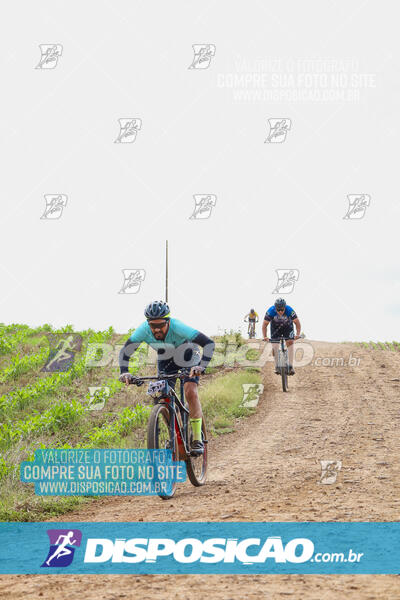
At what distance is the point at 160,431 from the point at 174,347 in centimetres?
113

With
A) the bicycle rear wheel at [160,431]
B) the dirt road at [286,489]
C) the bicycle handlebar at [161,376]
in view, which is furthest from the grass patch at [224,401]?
the bicycle handlebar at [161,376]

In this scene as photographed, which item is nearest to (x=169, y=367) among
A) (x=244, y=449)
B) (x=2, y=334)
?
(x=244, y=449)

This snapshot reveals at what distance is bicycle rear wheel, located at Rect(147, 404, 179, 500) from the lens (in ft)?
22.7

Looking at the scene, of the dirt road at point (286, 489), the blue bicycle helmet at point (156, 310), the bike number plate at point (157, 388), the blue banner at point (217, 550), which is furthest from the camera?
the blue bicycle helmet at point (156, 310)

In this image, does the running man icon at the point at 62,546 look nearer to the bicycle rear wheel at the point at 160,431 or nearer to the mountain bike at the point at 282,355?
the bicycle rear wheel at the point at 160,431

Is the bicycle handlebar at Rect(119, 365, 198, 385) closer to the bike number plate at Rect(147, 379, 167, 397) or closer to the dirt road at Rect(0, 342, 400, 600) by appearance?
the bike number plate at Rect(147, 379, 167, 397)

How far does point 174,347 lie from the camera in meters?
7.66

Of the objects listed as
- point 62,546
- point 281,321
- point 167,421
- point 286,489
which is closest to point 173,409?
point 167,421

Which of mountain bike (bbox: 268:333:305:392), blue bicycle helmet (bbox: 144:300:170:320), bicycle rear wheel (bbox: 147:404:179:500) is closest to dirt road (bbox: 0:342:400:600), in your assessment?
bicycle rear wheel (bbox: 147:404:179:500)

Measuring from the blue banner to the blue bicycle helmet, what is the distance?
2544 millimetres

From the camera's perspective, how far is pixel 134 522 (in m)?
6.31

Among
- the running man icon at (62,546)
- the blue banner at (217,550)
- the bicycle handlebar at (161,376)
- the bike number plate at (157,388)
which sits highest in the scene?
the bicycle handlebar at (161,376)

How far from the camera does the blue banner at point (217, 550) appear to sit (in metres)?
4.61

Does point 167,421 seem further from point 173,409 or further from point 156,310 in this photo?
point 156,310
